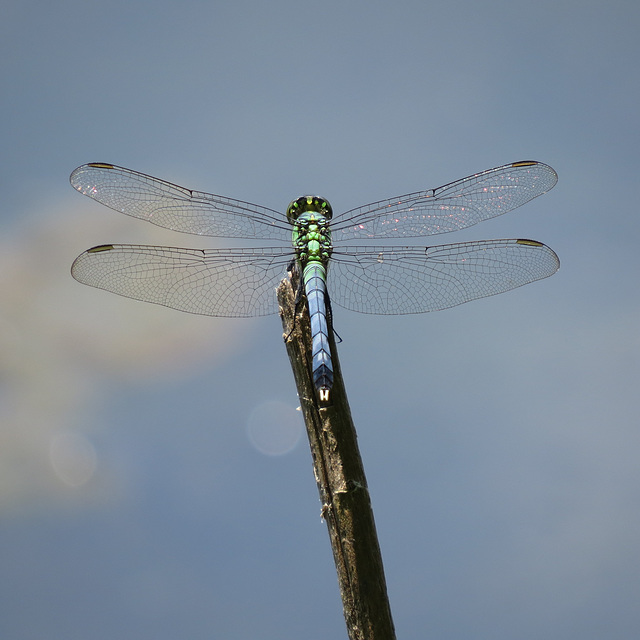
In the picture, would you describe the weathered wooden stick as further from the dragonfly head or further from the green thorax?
the dragonfly head

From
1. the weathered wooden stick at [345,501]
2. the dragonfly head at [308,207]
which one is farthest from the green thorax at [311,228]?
the weathered wooden stick at [345,501]

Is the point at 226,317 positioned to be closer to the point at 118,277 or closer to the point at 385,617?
the point at 118,277

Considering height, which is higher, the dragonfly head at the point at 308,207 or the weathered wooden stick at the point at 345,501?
the dragonfly head at the point at 308,207

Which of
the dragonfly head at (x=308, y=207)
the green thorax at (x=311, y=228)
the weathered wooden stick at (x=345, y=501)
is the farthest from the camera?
the dragonfly head at (x=308, y=207)

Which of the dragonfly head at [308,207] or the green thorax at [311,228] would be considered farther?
the dragonfly head at [308,207]

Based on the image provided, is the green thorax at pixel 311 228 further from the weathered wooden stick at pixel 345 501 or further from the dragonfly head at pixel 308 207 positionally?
the weathered wooden stick at pixel 345 501

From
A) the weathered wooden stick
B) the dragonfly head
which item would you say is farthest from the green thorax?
the weathered wooden stick

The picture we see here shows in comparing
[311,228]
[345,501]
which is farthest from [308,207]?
[345,501]

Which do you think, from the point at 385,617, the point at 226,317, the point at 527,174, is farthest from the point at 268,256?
the point at 385,617
